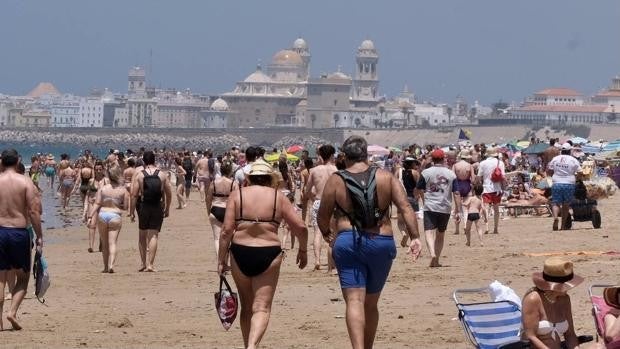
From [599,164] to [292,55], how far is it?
162546mm

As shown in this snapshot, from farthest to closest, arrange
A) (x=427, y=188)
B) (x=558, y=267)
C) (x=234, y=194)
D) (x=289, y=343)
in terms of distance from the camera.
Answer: (x=427, y=188)
(x=289, y=343)
(x=234, y=194)
(x=558, y=267)

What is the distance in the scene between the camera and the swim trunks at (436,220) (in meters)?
14.0

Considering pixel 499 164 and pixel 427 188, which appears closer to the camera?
pixel 427 188

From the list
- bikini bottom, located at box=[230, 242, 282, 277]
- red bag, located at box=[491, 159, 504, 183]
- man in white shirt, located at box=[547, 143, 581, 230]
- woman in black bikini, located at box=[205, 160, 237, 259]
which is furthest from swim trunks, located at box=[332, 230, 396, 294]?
red bag, located at box=[491, 159, 504, 183]

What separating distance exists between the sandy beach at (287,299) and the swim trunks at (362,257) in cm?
118

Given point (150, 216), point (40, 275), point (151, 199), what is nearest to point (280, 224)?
point (40, 275)

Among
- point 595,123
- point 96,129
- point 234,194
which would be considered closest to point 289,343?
point 234,194

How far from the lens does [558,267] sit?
24.9 ft

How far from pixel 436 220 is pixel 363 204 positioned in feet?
19.9

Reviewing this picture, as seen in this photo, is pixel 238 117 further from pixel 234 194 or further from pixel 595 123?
pixel 234 194

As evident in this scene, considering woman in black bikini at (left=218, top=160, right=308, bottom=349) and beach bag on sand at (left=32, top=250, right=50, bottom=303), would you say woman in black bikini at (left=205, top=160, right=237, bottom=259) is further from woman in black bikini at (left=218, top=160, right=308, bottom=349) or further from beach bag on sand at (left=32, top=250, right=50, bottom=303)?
woman in black bikini at (left=218, top=160, right=308, bottom=349)

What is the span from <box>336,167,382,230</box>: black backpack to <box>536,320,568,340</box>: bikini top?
1009mm

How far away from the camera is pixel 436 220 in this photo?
1405cm

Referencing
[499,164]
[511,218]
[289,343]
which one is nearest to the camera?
[289,343]
